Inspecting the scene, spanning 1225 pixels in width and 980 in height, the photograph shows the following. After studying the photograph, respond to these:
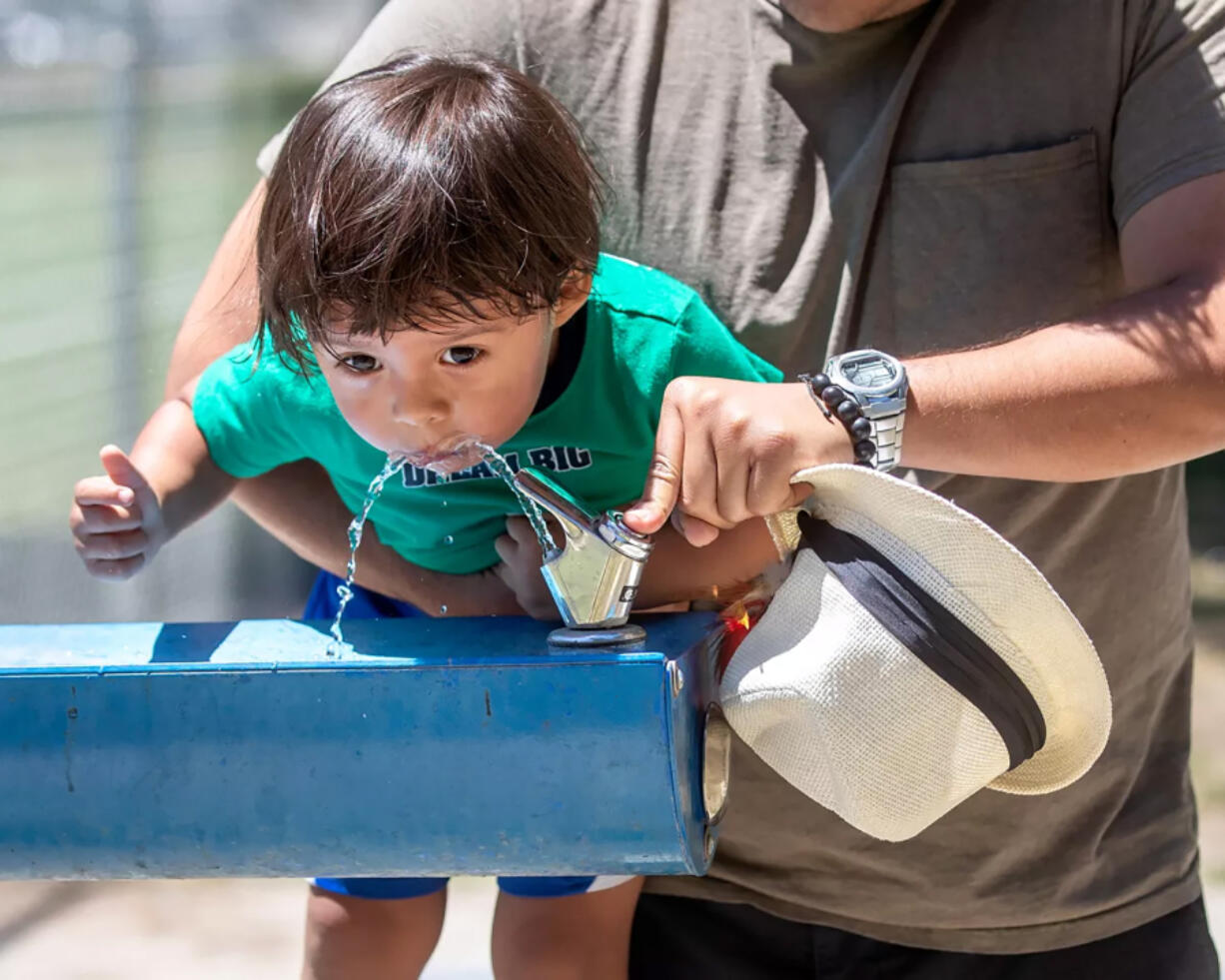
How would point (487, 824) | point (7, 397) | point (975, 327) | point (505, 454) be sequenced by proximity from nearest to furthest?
1. point (487, 824)
2. point (505, 454)
3. point (975, 327)
4. point (7, 397)

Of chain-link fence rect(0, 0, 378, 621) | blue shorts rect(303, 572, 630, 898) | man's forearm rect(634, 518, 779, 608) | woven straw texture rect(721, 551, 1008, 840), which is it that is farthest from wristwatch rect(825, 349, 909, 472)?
chain-link fence rect(0, 0, 378, 621)

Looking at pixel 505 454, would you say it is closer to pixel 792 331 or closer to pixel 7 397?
pixel 792 331

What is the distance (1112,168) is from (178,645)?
0.98 metres

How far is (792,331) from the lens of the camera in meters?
1.68

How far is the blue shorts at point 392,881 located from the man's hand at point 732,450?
0.52m

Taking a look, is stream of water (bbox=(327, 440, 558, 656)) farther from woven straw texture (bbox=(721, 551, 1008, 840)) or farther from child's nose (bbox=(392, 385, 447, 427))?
woven straw texture (bbox=(721, 551, 1008, 840))

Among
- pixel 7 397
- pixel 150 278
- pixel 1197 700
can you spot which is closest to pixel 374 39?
pixel 150 278

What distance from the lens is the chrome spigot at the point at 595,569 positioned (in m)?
1.24

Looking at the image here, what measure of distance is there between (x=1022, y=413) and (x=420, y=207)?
51 cm

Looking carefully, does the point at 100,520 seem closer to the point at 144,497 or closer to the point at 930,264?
the point at 144,497

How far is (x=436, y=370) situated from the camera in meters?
1.34

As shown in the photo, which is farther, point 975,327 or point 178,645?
point 975,327

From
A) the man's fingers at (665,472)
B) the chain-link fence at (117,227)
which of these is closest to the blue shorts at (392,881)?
the man's fingers at (665,472)

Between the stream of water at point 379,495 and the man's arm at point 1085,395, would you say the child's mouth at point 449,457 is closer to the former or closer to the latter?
the stream of water at point 379,495
